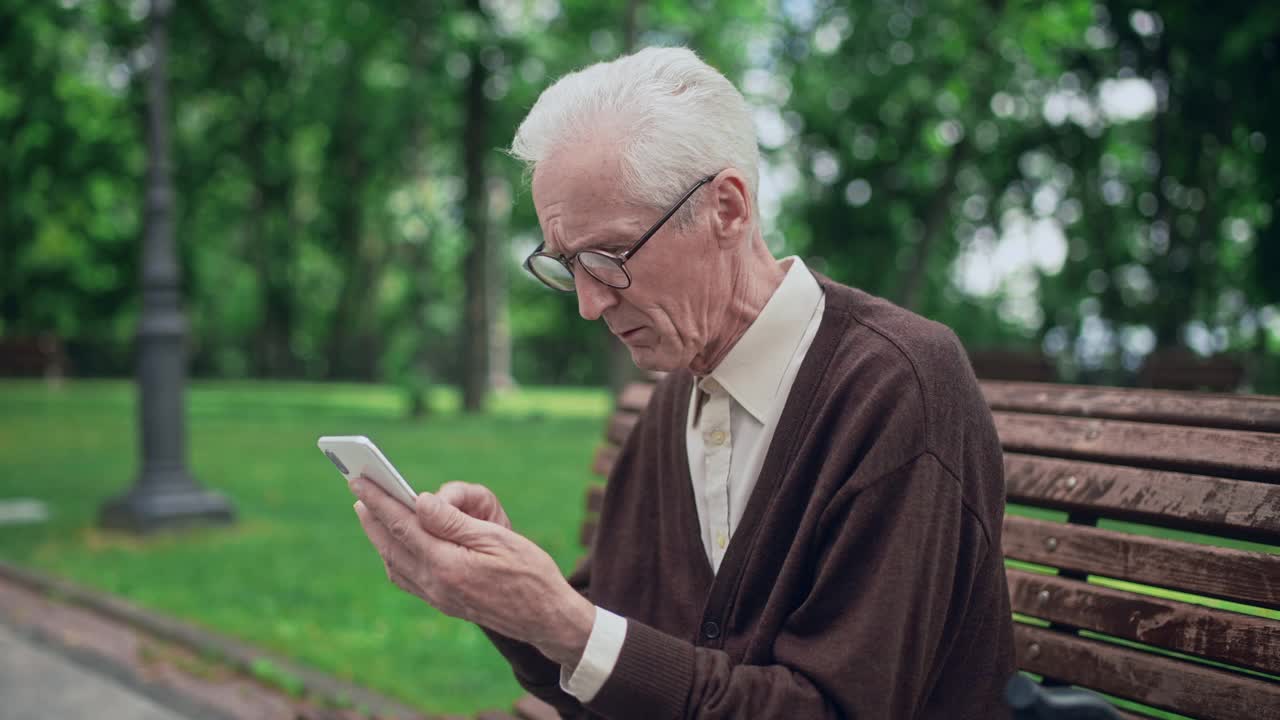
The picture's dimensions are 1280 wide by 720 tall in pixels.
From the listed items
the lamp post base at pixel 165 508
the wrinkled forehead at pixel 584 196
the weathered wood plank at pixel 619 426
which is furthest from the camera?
the lamp post base at pixel 165 508

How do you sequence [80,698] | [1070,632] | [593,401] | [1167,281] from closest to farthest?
[1070,632] < [80,698] < [1167,281] < [593,401]

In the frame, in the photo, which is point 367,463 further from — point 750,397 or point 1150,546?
point 1150,546

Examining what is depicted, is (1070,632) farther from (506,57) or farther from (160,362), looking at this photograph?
(506,57)

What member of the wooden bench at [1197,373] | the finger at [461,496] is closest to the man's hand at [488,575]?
the finger at [461,496]

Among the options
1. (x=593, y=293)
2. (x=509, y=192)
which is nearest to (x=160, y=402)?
(x=509, y=192)

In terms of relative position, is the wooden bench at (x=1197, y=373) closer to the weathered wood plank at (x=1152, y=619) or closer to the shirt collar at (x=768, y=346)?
the weathered wood plank at (x=1152, y=619)

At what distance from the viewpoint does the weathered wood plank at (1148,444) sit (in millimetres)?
1764

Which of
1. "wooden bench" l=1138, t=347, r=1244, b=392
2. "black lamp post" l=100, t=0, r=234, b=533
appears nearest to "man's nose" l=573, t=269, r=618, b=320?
"black lamp post" l=100, t=0, r=234, b=533

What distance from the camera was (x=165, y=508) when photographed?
24.5ft

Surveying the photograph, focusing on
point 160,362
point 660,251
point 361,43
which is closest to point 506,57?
point 361,43

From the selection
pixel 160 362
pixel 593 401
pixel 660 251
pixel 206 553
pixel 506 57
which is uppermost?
pixel 506 57

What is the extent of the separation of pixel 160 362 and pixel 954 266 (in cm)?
2153

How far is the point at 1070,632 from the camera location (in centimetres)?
200

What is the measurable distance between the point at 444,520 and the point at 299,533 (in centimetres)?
638
